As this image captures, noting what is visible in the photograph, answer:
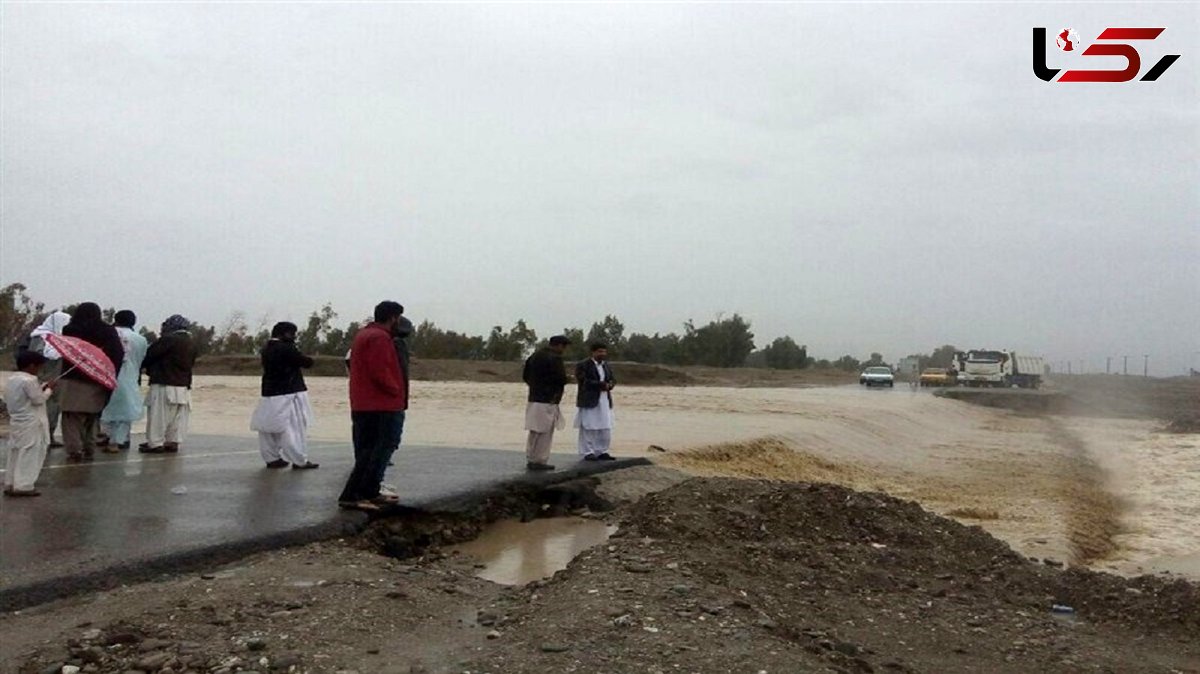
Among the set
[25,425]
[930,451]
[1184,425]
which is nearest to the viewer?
[25,425]

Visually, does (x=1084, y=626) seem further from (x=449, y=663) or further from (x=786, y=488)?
(x=449, y=663)

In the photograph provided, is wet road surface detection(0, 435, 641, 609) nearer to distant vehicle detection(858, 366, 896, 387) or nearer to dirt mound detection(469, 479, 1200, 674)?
dirt mound detection(469, 479, 1200, 674)

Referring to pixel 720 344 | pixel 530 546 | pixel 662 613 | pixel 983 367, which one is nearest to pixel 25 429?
pixel 530 546

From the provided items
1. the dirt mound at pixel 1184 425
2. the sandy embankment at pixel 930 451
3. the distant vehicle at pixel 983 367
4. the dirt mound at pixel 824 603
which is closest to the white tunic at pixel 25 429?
the dirt mound at pixel 824 603

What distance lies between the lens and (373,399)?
8328 millimetres

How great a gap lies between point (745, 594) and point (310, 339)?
75.2m

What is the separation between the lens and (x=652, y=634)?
532 centimetres

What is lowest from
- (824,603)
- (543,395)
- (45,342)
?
(824,603)

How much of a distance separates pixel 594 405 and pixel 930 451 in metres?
15.8

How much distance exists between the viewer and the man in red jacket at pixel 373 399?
8.33m

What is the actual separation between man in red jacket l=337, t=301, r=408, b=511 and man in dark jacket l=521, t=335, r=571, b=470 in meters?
3.50

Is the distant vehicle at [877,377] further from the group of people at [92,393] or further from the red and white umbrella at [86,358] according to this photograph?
the red and white umbrella at [86,358]

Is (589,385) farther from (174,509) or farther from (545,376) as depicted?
(174,509)

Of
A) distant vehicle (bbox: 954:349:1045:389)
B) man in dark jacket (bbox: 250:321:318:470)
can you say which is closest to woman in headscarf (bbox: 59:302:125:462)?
man in dark jacket (bbox: 250:321:318:470)
